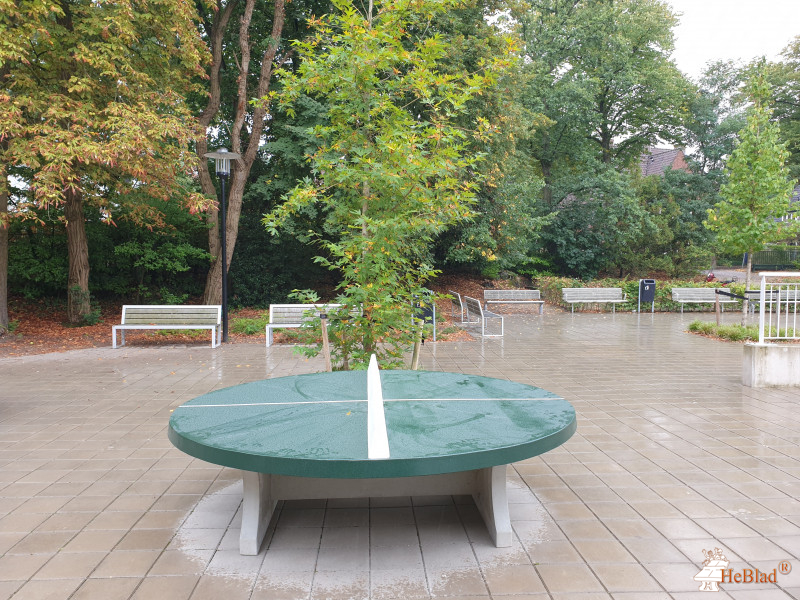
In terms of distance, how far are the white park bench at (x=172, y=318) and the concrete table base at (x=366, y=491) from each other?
7780mm

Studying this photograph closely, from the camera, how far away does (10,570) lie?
2.75m

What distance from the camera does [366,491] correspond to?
11.1 feet

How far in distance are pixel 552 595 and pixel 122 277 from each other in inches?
613

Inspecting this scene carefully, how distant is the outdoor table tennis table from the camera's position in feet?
8.29

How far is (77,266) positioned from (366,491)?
39.8ft

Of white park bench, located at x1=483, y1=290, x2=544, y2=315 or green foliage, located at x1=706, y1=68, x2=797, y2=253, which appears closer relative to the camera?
green foliage, located at x1=706, y1=68, x2=797, y2=253

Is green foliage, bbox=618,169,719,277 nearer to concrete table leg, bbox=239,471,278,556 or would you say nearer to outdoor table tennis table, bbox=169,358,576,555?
outdoor table tennis table, bbox=169,358,576,555

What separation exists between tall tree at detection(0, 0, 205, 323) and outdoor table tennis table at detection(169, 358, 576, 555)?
7893mm

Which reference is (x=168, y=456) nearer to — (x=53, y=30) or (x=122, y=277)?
(x=53, y=30)

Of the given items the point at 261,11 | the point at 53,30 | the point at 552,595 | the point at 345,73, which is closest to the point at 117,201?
the point at 53,30

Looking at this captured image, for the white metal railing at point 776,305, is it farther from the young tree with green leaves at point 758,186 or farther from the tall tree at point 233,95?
the tall tree at point 233,95

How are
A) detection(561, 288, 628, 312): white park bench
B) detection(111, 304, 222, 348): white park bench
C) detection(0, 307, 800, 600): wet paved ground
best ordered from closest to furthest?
1. detection(0, 307, 800, 600): wet paved ground
2. detection(111, 304, 222, 348): white park bench
3. detection(561, 288, 628, 312): white park bench

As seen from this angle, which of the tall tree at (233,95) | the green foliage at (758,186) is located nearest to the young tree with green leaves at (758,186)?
the green foliage at (758,186)

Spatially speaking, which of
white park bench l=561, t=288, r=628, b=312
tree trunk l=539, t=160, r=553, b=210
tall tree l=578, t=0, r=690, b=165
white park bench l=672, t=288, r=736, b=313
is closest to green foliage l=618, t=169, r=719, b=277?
tall tree l=578, t=0, r=690, b=165
